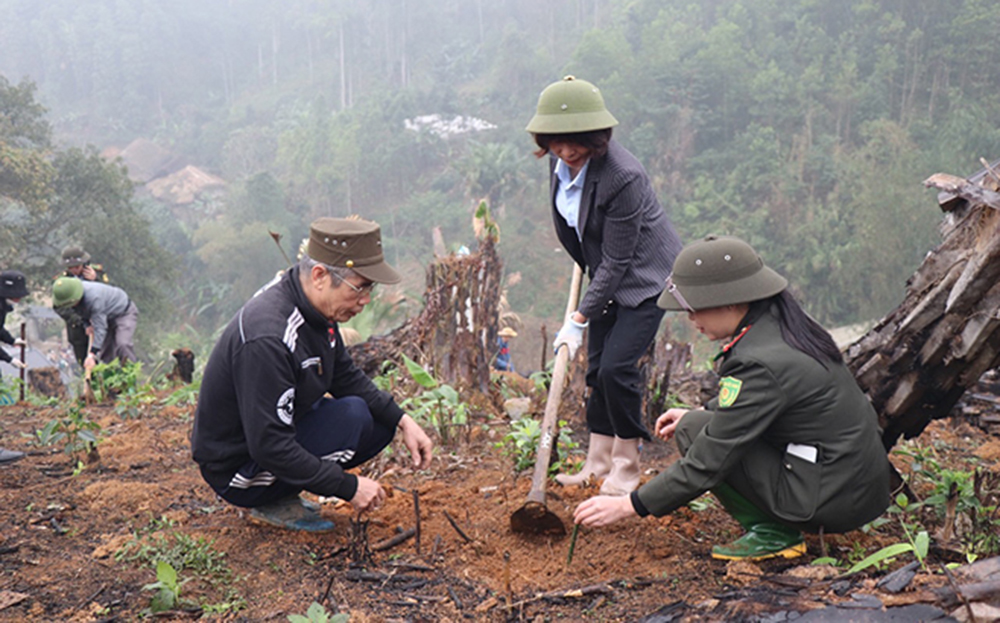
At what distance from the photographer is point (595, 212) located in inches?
143

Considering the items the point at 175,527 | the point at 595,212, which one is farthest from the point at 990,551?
the point at 175,527

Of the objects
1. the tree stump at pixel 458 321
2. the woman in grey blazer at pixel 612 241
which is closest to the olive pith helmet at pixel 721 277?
the woman in grey blazer at pixel 612 241

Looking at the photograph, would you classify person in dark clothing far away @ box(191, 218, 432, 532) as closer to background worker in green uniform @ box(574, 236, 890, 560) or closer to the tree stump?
background worker in green uniform @ box(574, 236, 890, 560)

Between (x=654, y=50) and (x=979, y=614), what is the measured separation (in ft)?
142

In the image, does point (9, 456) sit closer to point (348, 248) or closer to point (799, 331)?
point (348, 248)

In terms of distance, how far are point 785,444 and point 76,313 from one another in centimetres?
722

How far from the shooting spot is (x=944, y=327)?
120 inches

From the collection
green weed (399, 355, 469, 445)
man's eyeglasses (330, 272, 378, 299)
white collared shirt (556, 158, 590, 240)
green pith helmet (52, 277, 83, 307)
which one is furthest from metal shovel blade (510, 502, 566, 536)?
green pith helmet (52, 277, 83, 307)

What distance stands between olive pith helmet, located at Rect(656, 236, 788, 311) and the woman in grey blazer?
0.90 m

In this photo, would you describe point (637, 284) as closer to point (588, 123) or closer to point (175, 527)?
point (588, 123)

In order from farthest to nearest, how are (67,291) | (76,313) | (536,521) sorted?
(76,313) → (67,291) → (536,521)

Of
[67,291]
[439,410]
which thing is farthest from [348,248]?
[67,291]

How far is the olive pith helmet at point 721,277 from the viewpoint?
2605 millimetres

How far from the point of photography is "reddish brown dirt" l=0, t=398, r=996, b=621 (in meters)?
2.72
